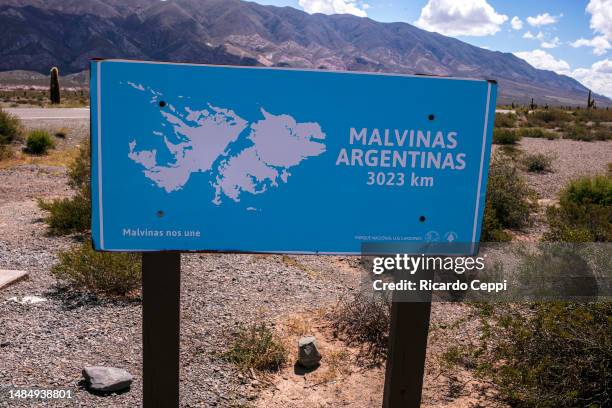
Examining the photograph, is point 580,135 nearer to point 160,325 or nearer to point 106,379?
point 106,379

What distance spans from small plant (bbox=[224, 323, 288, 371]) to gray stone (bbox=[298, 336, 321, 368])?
155 millimetres

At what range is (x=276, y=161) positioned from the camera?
2.44 m

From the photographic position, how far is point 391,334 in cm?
266

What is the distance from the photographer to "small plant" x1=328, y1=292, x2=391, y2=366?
485 cm

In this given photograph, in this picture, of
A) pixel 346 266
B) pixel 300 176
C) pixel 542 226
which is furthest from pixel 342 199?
pixel 542 226

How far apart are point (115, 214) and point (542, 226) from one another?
8967mm

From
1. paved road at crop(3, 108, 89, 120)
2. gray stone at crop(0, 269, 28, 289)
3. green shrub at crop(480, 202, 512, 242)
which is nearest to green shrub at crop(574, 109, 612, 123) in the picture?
paved road at crop(3, 108, 89, 120)

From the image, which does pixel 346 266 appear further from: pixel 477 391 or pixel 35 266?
pixel 35 266

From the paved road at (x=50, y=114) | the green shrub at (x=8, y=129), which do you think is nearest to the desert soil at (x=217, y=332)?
the green shrub at (x=8, y=129)

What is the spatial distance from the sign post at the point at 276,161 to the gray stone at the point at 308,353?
2.12 metres

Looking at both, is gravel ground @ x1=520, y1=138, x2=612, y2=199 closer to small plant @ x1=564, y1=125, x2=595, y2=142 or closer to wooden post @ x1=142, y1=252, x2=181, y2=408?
small plant @ x1=564, y1=125, x2=595, y2=142

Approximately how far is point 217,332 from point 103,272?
1.49 metres

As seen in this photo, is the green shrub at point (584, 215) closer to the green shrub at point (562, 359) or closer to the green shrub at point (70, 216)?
the green shrub at point (562, 359)

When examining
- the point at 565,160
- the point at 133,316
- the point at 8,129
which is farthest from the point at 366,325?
the point at 565,160
